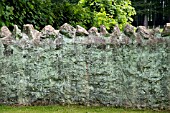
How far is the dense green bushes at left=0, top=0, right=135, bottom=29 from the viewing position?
8.08 m

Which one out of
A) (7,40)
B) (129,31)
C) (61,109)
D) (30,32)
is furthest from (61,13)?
(61,109)

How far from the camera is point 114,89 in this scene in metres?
6.73

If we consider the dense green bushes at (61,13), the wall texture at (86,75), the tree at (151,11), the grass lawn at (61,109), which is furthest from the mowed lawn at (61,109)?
the tree at (151,11)

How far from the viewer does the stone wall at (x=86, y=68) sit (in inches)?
258

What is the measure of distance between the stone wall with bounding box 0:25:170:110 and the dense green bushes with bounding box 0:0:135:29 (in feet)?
3.74

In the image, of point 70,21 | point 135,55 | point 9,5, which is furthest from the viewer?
point 70,21

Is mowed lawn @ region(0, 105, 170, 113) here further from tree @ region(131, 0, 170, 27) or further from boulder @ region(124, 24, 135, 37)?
tree @ region(131, 0, 170, 27)

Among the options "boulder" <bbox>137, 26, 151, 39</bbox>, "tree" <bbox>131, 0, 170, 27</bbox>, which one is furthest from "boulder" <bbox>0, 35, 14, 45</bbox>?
"tree" <bbox>131, 0, 170, 27</bbox>

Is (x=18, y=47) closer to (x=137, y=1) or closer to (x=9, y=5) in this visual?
(x=9, y=5)

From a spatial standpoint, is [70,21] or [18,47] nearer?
[18,47]

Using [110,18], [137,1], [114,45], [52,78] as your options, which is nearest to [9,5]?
[52,78]

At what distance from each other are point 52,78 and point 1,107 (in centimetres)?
101

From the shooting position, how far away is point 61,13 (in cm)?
957

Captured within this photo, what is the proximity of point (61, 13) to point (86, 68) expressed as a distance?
3136mm
